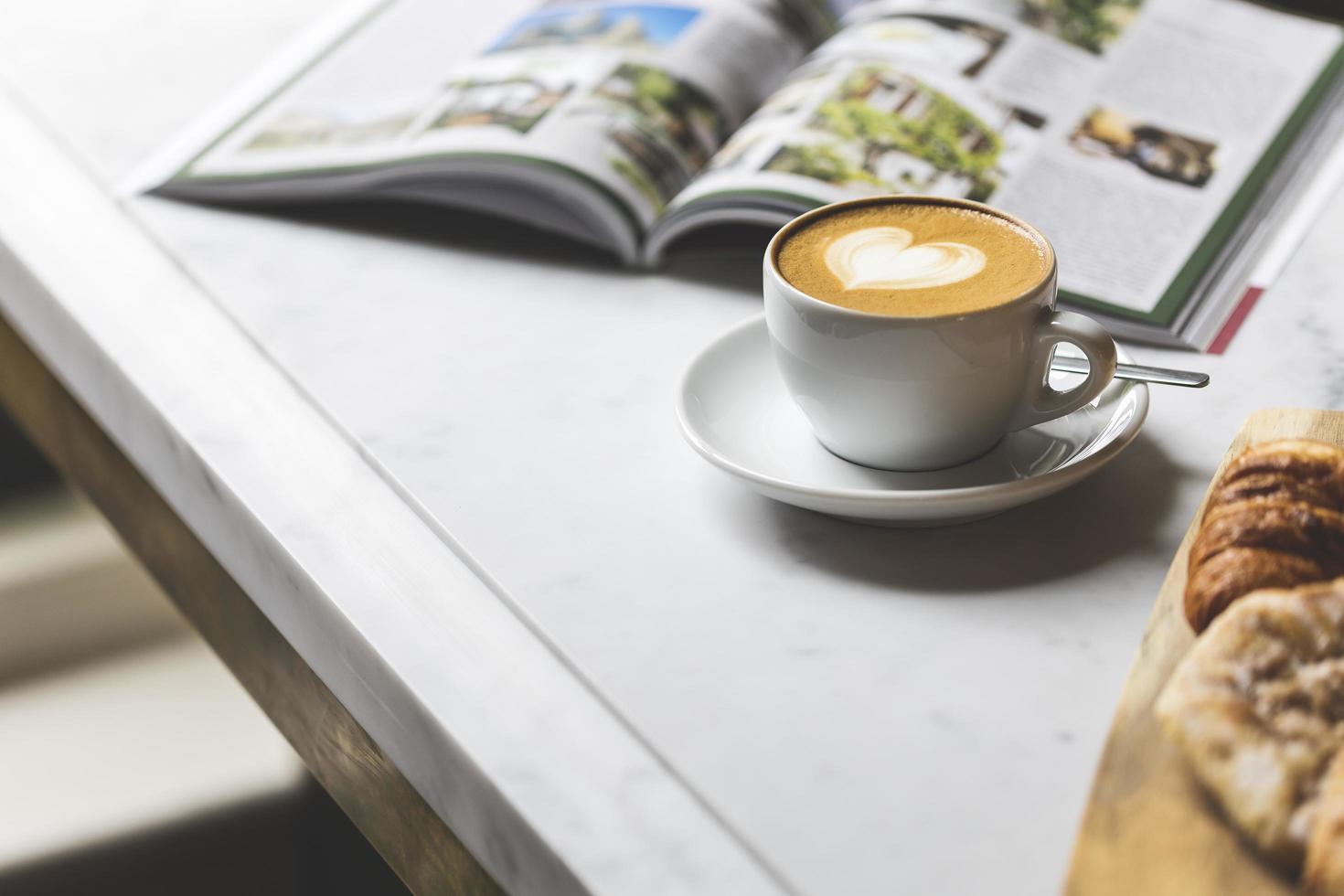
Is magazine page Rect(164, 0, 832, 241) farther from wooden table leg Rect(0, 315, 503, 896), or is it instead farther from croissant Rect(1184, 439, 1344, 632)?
croissant Rect(1184, 439, 1344, 632)

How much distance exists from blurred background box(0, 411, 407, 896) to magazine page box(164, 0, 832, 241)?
1.78 feet

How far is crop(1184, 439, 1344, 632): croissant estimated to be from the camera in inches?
18.4

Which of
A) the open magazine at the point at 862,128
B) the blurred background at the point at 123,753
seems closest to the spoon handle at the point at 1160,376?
the open magazine at the point at 862,128

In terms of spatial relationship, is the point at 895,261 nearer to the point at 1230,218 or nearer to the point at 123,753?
the point at 1230,218

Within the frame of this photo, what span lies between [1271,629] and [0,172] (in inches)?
37.0

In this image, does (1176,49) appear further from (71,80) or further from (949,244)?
(71,80)

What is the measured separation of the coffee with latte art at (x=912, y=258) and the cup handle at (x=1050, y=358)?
0.02 m

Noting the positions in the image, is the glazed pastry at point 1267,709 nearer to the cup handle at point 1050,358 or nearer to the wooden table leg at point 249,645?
the cup handle at point 1050,358

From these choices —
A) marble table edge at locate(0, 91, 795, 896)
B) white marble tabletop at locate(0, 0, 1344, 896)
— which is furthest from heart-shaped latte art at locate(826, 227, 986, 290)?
marble table edge at locate(0, 91, 795, 896)

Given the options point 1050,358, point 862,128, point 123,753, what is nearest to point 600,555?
point 1050,358

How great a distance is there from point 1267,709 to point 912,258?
0.26 m

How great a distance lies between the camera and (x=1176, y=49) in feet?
3.11

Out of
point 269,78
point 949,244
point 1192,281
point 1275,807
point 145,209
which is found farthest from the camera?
point 269,78

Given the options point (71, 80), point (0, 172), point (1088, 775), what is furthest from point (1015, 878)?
point (71, 80)
